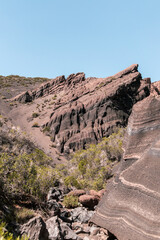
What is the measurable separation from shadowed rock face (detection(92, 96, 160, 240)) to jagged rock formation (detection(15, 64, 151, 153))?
2848 cm

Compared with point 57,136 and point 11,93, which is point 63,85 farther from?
point 57,136

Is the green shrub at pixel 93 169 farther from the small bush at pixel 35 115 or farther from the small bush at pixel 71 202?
the small bush at pixel 35 115

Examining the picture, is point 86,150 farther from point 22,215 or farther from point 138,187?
point 138,187

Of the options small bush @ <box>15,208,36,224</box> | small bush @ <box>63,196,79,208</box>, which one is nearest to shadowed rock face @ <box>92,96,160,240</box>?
small bush @ <box>15,208,36,224</box>

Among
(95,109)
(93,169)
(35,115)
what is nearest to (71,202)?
(93,169)

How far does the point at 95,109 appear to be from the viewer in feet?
134

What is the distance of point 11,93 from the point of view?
71.0m

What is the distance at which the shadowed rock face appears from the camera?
488cm

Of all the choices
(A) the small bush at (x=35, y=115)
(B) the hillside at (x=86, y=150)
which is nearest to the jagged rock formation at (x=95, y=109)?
(B) the hillside at (x=86, y=150)

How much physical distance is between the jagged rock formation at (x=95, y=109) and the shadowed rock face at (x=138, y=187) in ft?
93.4

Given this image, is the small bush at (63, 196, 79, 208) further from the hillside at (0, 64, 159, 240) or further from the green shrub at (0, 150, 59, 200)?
the green shrub at (0, 150, 59, 200)

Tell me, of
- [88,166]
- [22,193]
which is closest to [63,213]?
[22,193]

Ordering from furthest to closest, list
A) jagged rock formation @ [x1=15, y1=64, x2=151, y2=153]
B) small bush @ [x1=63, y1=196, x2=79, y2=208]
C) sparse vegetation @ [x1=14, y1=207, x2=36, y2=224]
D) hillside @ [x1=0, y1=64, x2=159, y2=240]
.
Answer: jagged rock formation @ [x1=15, y1=64, x2=151, y2=153], small bush @ [x1=63, y1=196, x2=79, y2=208], sparse vegetation @ [x1=14, y1=207, x2=36, y2=224], hillside @ [x1=0, y1=64, x2=159, y2=240]

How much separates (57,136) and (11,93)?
4118cm
